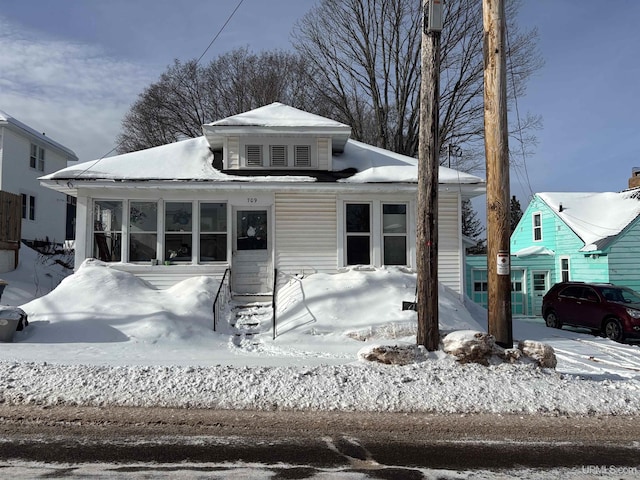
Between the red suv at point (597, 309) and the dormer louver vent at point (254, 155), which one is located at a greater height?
the dormer louver vent at point (254, 155)

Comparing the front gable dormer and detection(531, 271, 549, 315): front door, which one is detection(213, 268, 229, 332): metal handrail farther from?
detection(531, 271, 549, 315): front door

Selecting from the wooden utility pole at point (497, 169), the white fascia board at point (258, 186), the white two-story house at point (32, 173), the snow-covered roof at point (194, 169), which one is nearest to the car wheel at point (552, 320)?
the white fascia board at point (258, 186)

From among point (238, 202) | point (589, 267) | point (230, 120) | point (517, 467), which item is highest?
point (230, 120)

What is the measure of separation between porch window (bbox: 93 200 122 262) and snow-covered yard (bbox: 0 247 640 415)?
0.55 meters

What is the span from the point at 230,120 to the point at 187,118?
910 inches

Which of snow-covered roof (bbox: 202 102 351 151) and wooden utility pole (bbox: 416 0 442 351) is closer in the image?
wooden utility pole (bbox: 416 0 442 351)

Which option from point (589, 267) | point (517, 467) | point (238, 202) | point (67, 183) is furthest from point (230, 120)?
point (589, 267)

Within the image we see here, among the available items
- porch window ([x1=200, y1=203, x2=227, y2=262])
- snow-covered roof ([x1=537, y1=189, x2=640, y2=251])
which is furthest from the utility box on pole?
snow-covered roof ([x1=537, y1=189, x2=640, y2=251])

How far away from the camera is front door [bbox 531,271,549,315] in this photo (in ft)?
76.3

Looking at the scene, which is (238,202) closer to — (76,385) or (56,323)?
(56,323)

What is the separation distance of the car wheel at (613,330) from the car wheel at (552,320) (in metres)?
2.25

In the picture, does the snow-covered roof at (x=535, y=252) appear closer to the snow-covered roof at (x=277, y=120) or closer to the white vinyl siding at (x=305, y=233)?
the snow-covered roof at (x=277, y=120)

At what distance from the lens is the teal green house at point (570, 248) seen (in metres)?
21.1

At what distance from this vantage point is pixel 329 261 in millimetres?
14031
